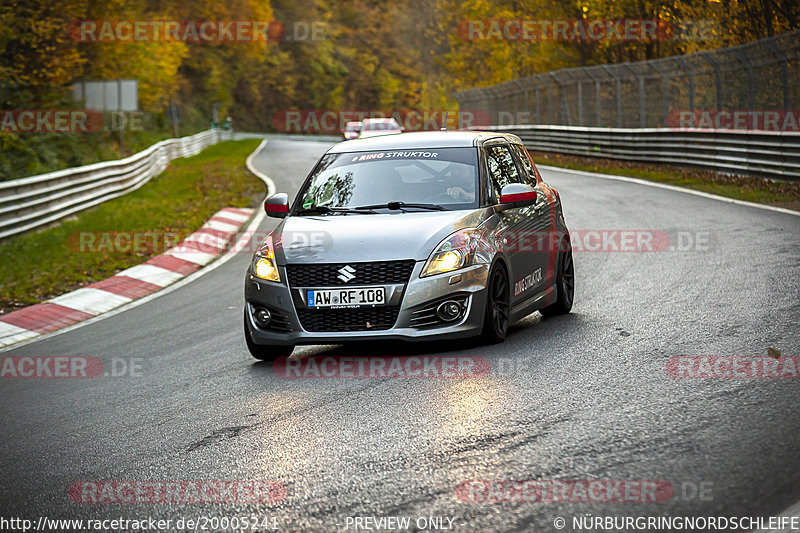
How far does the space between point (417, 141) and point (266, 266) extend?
1870 mm

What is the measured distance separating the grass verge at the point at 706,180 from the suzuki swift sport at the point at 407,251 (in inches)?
361

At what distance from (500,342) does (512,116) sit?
38.7 meters

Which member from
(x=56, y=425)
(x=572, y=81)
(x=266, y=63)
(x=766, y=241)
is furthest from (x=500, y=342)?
(x=266, y=63)

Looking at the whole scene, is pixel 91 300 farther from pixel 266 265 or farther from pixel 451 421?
pixel 451 421

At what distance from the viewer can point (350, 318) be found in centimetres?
755

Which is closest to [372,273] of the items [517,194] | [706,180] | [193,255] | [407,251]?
[407,251]

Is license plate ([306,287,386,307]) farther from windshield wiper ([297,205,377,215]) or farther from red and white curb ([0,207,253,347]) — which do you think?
red and white curb ([0,207,253,347])

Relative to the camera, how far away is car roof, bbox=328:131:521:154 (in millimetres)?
8914

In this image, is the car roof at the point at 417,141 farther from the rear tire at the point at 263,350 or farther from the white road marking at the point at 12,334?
the white road marking at the point at 12,334

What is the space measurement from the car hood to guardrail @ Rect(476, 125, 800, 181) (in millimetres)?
12732

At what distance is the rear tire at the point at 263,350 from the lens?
8.06 meters

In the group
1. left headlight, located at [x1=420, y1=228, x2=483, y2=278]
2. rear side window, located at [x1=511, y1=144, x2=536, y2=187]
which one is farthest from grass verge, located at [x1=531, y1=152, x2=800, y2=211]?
left headlight, located at [x1=420, y1=228, x2=483, y2=278]

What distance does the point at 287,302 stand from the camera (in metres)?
7.70

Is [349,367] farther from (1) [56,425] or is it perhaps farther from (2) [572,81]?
(2) [572,81]
